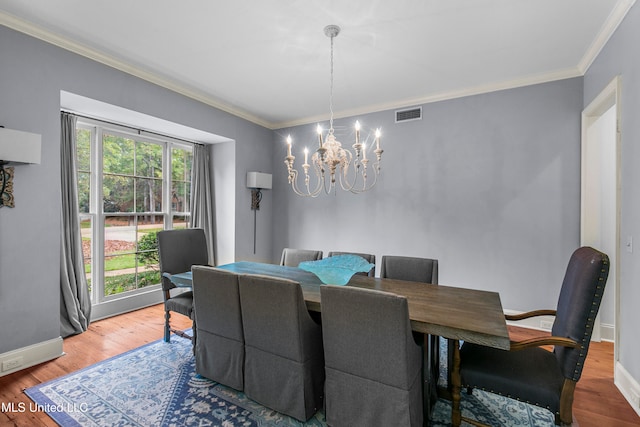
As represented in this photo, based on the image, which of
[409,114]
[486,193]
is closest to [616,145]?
[486,193]

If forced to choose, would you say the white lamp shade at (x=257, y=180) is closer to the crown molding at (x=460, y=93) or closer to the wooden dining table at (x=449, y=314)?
the crown molding at (x=460, y=93)

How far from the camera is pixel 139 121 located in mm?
3561

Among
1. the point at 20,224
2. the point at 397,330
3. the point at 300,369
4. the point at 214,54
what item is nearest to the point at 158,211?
the point at 20,224

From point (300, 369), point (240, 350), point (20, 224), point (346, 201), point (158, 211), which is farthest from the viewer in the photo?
point (346, 201)

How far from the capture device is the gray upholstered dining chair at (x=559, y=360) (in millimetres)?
1484

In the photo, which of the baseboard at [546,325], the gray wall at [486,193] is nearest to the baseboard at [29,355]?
the gray wall at [486,193]

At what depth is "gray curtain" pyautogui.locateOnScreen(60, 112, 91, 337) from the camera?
310cm

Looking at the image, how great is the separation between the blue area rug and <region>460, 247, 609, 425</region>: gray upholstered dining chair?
45 centimetres

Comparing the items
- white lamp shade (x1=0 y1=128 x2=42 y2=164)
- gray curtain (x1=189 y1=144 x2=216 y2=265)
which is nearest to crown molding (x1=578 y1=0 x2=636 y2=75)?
white lamp shade (x1=0 y1=128 x2=42 y2=164)

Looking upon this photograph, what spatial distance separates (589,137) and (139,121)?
4.82m

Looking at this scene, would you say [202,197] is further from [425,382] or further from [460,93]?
[425,382]

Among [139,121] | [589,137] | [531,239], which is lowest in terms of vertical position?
[531,239]

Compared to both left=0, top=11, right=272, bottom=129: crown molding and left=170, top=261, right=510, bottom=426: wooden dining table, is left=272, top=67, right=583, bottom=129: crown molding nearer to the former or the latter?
left=0, top=11, right=272, bottom=129: crown molding

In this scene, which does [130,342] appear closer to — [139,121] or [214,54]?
[139,121]
